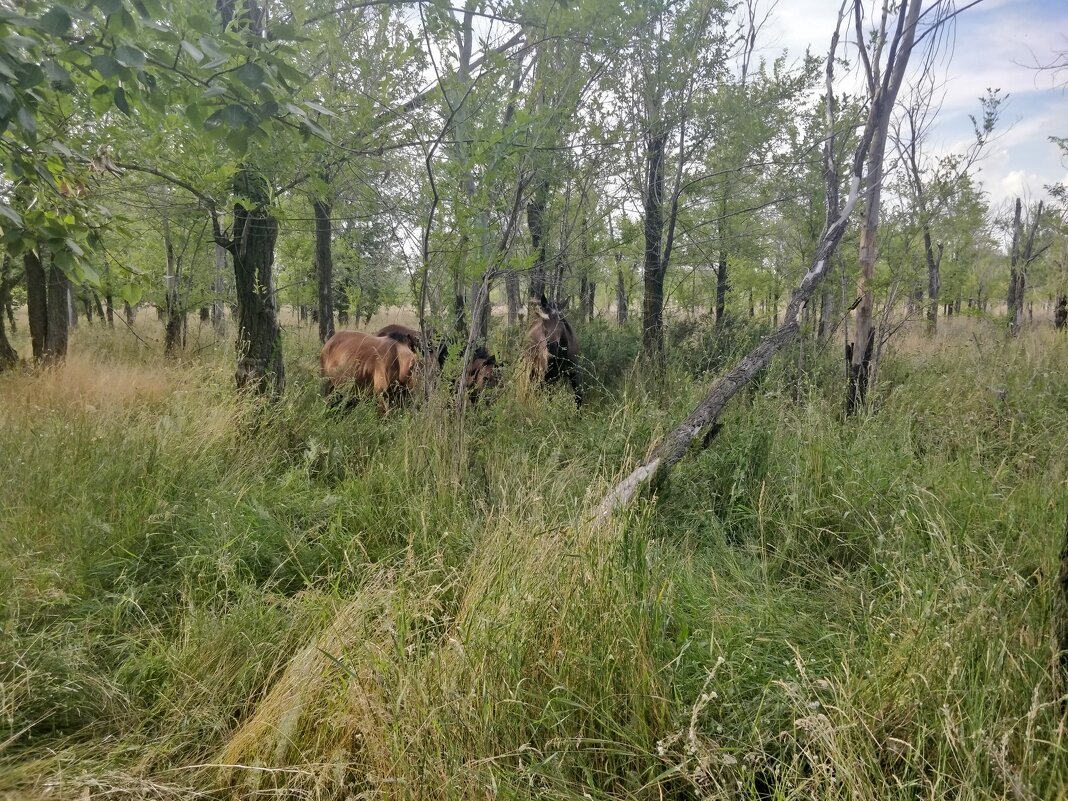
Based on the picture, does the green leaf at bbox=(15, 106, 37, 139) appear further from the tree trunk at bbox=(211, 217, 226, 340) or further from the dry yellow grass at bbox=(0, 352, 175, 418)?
the tree trunk at bbox=(211, 217, 226, 340)

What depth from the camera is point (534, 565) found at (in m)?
2.08

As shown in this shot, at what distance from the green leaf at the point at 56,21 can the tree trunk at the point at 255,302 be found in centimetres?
422

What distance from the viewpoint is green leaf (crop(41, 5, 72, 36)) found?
136 cm

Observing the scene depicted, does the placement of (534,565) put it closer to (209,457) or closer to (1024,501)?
(1024,501)

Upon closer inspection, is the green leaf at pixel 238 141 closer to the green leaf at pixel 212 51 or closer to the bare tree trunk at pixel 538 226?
the green leaf at pixel 212 51

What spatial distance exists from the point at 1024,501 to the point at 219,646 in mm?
3746

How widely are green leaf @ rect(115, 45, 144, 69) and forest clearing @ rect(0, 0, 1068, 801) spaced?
83 mm

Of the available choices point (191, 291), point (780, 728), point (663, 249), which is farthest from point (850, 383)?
point (191, 291)

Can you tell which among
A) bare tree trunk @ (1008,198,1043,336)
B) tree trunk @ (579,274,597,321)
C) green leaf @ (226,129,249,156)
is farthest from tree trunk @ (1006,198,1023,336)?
green leaf @ (226,129,249,156)

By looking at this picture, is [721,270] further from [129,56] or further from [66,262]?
[129,56]

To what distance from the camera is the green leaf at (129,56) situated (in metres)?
1.44

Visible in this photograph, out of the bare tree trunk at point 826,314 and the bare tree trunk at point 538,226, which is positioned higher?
the bare tree trunk at point 538,226

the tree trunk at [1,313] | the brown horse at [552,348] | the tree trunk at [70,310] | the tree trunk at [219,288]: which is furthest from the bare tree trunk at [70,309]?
the brown horse at [552,348]

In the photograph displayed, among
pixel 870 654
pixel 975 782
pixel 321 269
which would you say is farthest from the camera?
pixel 321 269
